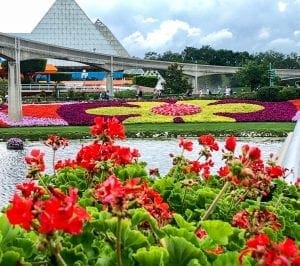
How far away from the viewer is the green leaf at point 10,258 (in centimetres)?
183

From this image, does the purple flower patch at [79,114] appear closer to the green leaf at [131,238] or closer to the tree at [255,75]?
the tree at [255,75]

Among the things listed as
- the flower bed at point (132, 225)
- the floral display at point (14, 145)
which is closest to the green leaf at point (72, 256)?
the flower bed at point (132, 225)

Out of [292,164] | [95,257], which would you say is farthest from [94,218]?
[292,164]

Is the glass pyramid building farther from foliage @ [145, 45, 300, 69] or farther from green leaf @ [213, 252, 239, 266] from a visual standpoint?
green leaf @ [213, 252, 239, 266]

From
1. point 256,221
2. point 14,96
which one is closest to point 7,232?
point 256,221

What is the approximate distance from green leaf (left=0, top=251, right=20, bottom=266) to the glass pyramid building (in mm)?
83978

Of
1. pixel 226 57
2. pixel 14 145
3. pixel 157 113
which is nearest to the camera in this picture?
pixel 14 145

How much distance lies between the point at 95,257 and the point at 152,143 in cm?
1739

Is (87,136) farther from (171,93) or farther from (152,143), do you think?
(171,93)

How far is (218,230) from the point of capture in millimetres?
2090

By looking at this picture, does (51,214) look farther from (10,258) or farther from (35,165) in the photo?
(35,165)

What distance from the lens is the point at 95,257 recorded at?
2066 mm

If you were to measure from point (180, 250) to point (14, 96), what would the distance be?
2756 cm

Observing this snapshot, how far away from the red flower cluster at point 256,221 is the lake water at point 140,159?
7.68 meters
